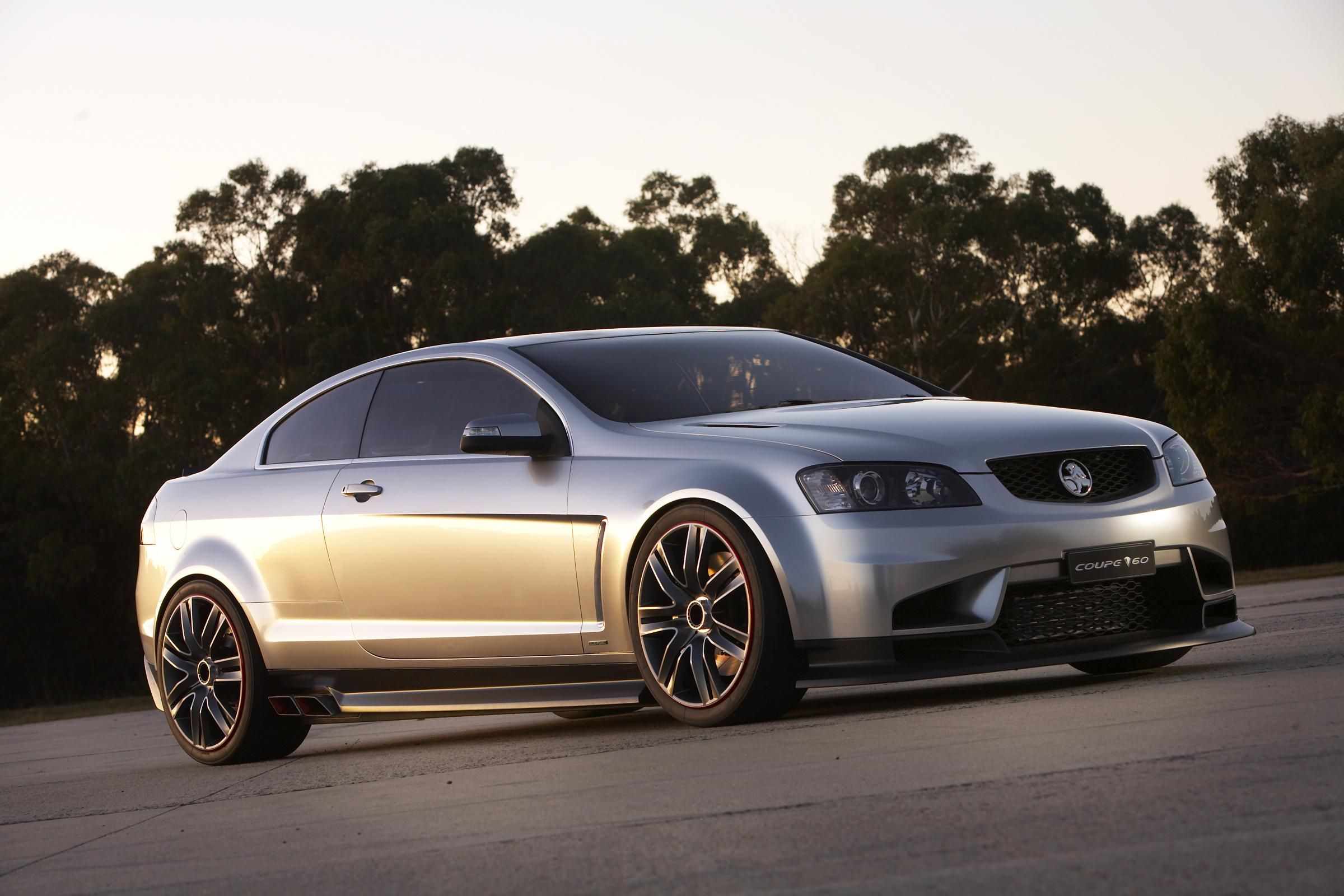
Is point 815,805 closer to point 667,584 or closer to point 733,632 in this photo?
point 733,632

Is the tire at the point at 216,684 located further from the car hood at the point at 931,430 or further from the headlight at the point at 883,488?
the headlight at the point at 883,488

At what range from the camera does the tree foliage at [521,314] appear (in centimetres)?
4000

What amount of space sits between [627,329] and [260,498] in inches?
68.7

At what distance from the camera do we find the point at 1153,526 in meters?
6.02

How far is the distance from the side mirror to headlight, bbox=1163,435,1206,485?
227 centimetres

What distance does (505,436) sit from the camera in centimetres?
636

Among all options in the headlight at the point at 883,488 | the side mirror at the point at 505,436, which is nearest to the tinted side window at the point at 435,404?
the side mirror at the point at 505,436

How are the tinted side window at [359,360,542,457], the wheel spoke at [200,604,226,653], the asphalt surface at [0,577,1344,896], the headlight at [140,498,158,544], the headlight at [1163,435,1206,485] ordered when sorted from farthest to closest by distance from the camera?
the headlight at [140,498,158,544] → the wheel spoke at [200,604,226,653] → the tinted side window at [359,360,542,457] → the headlight at [1163,435,1206,485] → the asphalt surface at [0,577,1344,896]

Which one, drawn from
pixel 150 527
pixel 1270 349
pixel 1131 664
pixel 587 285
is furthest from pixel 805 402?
pixel 587 285

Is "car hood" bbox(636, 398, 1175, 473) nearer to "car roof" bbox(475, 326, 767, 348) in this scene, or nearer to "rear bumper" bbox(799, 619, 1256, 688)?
"rear bumper" bbox(799, 619, 1256, 688)

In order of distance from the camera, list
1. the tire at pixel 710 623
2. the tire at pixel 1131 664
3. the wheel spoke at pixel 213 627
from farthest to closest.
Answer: the wheel spoke at pixel 213 627 < the tire at pixel 1131 664 < the tire at pixel 710 623

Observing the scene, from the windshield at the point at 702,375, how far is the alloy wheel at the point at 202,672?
1.83m

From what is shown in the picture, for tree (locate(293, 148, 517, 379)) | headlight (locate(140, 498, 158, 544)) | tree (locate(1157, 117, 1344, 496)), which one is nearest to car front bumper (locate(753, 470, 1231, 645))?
headlight (locate(140, 498, 158, 544))

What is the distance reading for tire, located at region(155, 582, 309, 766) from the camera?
732 centimetres
